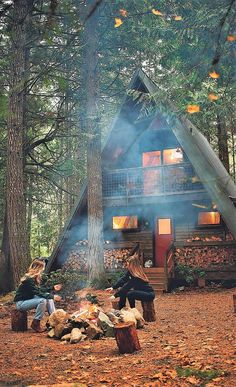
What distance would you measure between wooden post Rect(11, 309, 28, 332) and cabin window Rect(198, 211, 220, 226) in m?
11.1

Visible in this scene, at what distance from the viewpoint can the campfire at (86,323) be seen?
25.0 ft

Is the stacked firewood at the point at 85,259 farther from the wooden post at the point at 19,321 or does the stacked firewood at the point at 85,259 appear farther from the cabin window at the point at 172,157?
the wooden post at the point at 19,321

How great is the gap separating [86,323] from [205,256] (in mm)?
10077

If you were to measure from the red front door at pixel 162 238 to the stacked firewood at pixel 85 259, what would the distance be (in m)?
1.63

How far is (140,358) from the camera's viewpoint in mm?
5875

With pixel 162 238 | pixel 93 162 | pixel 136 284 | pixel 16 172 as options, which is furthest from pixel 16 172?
pixel 162 238

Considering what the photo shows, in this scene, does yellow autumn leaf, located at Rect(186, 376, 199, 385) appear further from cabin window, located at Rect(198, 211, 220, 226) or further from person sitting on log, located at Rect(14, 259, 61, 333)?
cabin window, located at Rect(198, 211, 220, 226)

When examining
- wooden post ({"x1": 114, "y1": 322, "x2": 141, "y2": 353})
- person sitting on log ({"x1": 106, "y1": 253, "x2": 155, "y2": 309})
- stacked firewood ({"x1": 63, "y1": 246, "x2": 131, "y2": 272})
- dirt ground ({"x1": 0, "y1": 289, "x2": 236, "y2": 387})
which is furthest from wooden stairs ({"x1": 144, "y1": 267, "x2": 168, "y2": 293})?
wooden post ({"x1": 114, "y1": 322, "x2": 141, "y2": 353})

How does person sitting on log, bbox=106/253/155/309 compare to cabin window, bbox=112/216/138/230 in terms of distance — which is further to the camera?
cabin window, bbox=112/216/138/230

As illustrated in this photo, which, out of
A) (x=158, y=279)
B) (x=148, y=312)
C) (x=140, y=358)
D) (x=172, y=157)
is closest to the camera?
(x=140, y=358)

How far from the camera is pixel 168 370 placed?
5039mm

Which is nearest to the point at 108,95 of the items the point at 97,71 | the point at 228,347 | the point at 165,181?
the point at 97,71

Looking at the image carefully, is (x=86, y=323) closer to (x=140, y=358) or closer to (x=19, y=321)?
(x=19, y=321)

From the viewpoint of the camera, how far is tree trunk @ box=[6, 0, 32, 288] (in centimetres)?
1319
